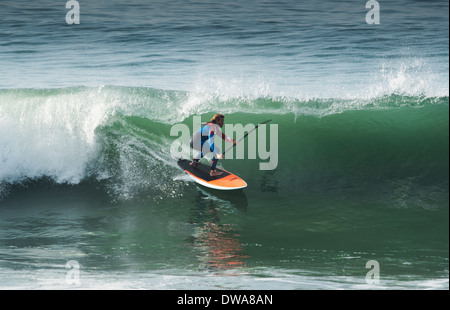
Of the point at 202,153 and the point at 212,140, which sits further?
the point at 202,153

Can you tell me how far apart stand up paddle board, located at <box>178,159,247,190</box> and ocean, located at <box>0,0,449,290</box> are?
20 centimetres

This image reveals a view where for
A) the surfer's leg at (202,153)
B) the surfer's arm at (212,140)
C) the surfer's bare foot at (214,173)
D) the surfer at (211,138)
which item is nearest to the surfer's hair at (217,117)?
the surfer at (211,138)

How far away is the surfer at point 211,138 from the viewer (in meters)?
8.41

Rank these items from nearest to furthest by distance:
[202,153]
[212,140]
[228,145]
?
[212,140] < [202,153] < [228,145]

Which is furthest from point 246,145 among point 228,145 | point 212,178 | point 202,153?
point 212,178

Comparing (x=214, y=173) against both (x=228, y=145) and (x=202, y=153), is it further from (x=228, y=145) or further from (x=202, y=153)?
(x=228, y=145)

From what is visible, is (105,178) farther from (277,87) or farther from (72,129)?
(277,87)

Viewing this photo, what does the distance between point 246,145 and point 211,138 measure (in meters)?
2.23

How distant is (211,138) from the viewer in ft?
27.7

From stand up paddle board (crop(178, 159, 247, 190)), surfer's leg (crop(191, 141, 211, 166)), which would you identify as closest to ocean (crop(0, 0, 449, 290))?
stand up paddle board (crop(178, 159, 247, 190))

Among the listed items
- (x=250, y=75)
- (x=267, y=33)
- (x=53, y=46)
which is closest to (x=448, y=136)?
(x=250, y=75)

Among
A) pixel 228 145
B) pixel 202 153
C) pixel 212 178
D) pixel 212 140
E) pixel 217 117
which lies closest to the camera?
pixel 217 117

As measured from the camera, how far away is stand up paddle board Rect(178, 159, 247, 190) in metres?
8.54

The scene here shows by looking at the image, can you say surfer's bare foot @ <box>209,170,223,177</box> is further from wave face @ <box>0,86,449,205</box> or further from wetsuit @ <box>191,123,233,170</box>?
wave face @ <box>0,86,449,205</box>
